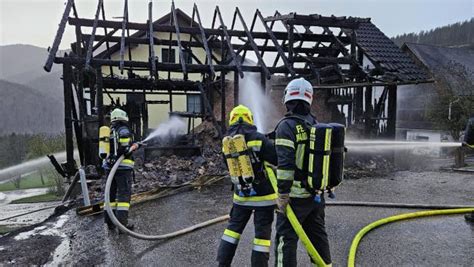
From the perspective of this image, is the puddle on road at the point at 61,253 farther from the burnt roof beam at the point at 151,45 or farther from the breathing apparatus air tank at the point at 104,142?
the burnt roof beam at the point at 151,45

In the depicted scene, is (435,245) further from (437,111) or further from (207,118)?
(437,111)

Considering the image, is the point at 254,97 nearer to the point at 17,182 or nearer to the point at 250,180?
the point at 250,180

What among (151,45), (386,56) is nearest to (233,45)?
(151,45)

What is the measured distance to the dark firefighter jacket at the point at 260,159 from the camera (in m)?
3.55

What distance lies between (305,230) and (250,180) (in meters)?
0.73

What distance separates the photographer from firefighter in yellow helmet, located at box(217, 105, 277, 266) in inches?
137

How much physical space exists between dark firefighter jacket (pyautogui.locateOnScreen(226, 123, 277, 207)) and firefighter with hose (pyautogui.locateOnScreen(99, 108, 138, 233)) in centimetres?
240

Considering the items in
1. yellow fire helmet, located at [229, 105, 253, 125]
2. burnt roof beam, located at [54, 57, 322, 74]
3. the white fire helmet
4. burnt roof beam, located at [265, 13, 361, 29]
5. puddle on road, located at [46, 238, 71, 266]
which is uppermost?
burnt roof beam, located at [265, 13, 361, 29]

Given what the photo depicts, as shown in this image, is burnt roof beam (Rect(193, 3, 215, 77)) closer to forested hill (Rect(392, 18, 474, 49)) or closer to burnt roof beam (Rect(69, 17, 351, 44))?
burnt roof beam (Rect(69, 17, 351, 44))

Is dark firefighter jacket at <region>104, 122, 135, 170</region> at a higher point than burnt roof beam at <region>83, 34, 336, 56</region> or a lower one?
lower

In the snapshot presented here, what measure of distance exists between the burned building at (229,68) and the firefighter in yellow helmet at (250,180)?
19.0 feet

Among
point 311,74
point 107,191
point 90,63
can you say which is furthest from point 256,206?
point 311,74

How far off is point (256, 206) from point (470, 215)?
4.10 m

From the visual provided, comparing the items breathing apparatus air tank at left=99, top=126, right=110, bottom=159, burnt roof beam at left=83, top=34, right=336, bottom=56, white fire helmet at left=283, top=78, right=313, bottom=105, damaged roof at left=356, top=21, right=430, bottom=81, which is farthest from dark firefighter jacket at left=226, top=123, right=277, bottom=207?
damaged roof at left=356, top=21, right=430, bottom=81
